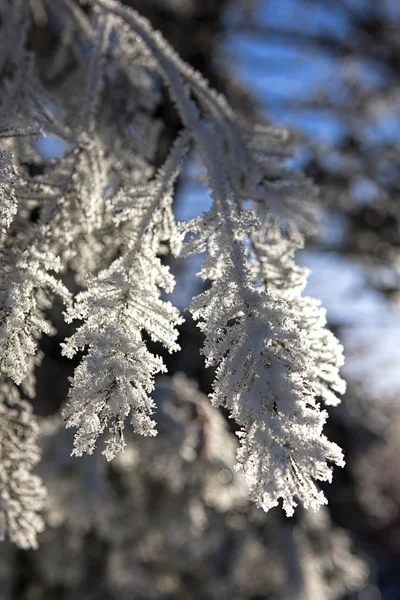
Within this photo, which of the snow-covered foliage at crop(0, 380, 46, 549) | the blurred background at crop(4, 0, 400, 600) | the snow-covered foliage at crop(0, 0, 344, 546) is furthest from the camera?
the blurred background at crop(4, 0, 400, 600)

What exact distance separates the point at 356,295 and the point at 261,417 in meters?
5.39

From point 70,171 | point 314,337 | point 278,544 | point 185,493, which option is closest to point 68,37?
point 70,171

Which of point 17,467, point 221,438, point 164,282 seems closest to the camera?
point 164,282

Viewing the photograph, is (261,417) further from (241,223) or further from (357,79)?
(357,79)

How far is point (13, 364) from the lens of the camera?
88cm

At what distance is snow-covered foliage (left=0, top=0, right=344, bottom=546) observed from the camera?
0.76 meters

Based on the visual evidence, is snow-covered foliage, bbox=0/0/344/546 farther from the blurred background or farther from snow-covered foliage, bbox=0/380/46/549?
the blurred background

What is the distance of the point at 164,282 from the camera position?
99 centimetres

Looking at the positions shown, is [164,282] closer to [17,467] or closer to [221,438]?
[17,467]

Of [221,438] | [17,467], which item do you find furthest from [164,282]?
[221,438]

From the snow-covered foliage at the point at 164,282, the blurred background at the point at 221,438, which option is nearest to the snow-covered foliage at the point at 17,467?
the snow-covered foliage at the point at 164,282

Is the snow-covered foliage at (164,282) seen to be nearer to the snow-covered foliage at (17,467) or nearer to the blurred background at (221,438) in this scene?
the snow-covered foliage at (17,467)

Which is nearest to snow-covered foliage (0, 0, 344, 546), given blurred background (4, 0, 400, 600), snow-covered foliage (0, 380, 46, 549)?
snow-covered foliage (0, 380, 46, 549)

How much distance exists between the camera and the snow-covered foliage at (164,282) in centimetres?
76
